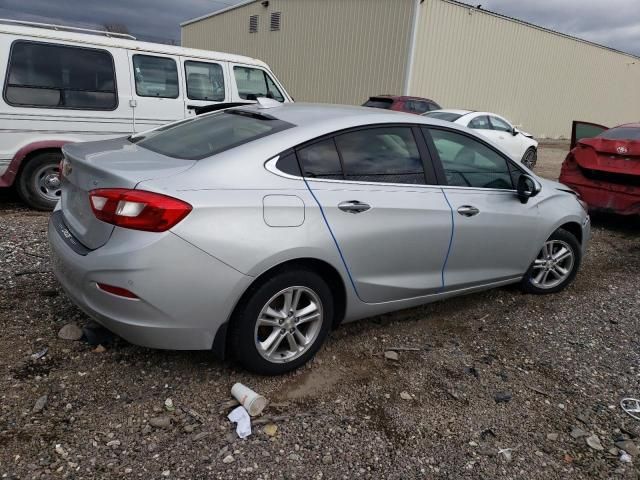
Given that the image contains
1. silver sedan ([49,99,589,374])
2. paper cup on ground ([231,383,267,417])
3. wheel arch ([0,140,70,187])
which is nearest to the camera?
silver sedan ([49,99,589,374])

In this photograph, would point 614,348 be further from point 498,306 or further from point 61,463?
point 61,463

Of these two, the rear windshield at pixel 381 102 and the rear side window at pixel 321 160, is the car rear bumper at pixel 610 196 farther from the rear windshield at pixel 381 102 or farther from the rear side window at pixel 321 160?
the rear windshield at pixel 381 102

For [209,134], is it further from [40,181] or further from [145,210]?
[40,181]

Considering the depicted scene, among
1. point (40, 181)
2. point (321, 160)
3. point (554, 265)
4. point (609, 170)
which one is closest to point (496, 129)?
point (609, 170)

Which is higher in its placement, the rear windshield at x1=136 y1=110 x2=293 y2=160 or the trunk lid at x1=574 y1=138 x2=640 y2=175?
the rear windshield at x1=136 y1=110 x2=293 y2=160

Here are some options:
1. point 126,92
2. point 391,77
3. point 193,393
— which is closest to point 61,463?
point 193,393

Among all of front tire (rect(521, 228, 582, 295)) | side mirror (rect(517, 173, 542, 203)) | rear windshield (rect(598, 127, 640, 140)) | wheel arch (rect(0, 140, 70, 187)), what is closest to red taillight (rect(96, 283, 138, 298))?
side mirror (rect(517, 173, 542, 203))

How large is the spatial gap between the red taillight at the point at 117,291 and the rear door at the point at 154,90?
4.41m

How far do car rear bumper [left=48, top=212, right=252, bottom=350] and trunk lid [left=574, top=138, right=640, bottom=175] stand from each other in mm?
5920

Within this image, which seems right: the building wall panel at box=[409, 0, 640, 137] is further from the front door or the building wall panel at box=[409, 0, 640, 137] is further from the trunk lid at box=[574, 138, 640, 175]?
the front door

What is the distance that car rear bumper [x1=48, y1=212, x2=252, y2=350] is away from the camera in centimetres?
241

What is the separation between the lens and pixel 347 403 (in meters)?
2.82

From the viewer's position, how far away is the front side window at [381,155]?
3082 millimetres

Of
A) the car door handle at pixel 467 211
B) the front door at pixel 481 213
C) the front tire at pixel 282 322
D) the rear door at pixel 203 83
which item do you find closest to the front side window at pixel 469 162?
the front door at pixel 481 213
